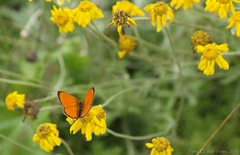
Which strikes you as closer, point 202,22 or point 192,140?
point 192,140

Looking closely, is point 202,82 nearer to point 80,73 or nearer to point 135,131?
point 135,131

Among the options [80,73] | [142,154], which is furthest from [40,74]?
[142,154]

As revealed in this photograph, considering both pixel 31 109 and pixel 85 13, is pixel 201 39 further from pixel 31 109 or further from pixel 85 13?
pixel 31 109

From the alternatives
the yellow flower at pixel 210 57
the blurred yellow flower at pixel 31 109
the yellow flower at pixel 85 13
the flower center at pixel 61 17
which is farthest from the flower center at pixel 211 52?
the blurred yellow flower at pixel 31 109

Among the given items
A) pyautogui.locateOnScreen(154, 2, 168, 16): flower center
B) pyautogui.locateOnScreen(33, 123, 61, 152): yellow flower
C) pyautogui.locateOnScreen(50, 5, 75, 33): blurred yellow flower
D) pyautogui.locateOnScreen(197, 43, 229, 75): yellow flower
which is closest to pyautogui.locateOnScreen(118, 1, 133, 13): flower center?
pyautogui.locateOnScreen(154, 2, 168, 16): flower center

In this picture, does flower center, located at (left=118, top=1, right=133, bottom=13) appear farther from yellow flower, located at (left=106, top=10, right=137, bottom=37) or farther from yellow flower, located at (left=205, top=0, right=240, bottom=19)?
yellow flower, located at (left=205, top=0, right=240, bottom=19)

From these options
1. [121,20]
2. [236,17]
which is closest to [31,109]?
[121,20]
